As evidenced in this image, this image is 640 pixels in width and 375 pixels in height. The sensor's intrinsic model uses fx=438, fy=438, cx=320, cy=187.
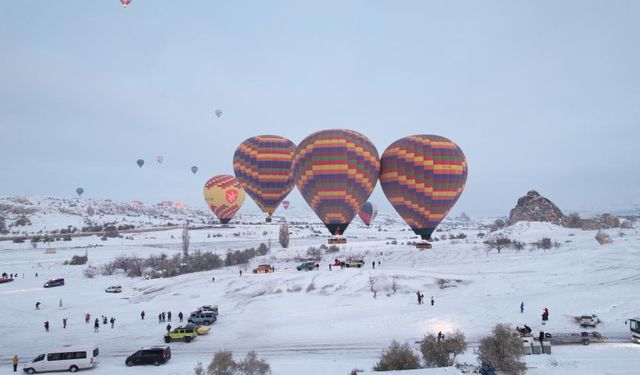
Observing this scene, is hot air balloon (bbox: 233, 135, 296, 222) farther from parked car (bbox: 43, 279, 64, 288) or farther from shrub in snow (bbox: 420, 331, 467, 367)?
shrub in snow (bbox: 420, 331, 467, 367)

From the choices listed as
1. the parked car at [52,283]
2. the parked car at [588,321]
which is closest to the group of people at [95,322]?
the parked car at [52,283]

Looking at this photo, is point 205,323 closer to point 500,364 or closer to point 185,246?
point 500,364

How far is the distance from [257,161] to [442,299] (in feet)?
81.5

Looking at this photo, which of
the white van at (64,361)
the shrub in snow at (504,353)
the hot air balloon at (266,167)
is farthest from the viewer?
the hot air balloon at (266,167)

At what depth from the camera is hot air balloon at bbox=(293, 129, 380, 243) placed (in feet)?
122

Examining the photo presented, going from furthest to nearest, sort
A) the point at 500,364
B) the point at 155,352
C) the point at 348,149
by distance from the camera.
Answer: the point at 348,149, the point at 155,352, the point at 500,364

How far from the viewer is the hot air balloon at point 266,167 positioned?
48844mm

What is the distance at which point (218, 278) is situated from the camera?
4634 cm

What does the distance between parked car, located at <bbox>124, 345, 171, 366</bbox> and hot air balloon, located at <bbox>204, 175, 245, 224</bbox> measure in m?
56.9

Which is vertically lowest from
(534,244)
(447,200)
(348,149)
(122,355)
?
(122,355)

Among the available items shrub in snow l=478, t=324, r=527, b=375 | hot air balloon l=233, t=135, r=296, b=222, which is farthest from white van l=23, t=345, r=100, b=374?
hot air balloon l=233, t=135, r=296, b=222

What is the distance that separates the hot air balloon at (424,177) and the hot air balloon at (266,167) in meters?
13.9

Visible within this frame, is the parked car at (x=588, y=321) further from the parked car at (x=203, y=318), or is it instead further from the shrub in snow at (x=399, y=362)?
the parked car at (x=203, y=318)

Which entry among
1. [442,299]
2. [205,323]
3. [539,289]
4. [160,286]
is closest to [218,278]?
→ [160,286]
